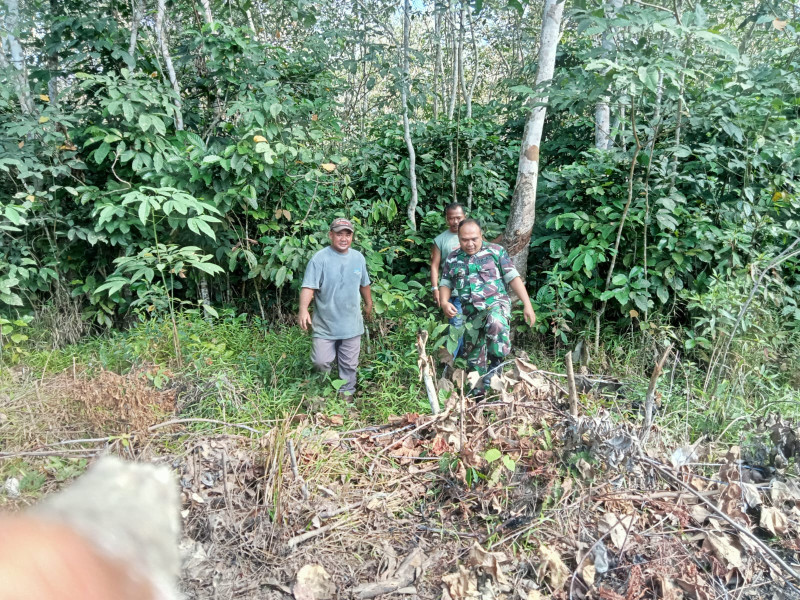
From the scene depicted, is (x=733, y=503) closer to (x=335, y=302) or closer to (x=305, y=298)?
(x=335, y=302)

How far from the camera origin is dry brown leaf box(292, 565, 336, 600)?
Result: 214 cm

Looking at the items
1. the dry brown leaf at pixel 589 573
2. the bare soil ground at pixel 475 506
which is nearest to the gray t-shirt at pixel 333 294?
the bare soil ground at pixel 475 506

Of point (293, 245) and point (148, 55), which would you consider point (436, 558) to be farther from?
point (148, 55)

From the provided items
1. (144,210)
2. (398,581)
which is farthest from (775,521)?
(144,210)

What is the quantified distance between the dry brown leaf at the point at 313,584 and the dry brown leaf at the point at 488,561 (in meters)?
0.63

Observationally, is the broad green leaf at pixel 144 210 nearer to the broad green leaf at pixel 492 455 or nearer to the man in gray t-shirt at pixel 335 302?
the man in gray t-shirt at pixel 335 302

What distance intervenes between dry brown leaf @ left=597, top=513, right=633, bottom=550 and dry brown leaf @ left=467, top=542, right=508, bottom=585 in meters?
0.48

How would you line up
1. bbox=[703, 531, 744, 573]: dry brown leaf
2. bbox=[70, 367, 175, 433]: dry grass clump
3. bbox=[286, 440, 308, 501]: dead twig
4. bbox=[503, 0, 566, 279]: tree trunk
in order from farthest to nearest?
1. bbox=[503, 0, 566, 279]: tree trunk
2. bbox=[70, 367, 175, 433]: dry grass clump
3. bbox=[286, 440, 308, 501]: dead twig
4. bbox=[703, 531, 744, 573]: dry brown leaf

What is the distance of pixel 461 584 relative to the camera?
2.11 m

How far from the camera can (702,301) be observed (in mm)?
3877

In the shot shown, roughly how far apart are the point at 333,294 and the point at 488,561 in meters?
2.38

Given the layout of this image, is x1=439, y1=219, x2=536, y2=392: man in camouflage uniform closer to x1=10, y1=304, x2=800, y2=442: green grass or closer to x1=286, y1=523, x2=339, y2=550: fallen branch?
x1=10, y1=304, x2=800, y2=442: green grass

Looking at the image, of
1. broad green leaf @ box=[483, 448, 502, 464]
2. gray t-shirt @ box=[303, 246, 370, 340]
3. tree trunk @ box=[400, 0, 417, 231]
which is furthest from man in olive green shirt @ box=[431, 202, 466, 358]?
broad green leaf @ box=[483, 448, 502, 464]

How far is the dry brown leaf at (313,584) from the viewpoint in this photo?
2.14 meters
